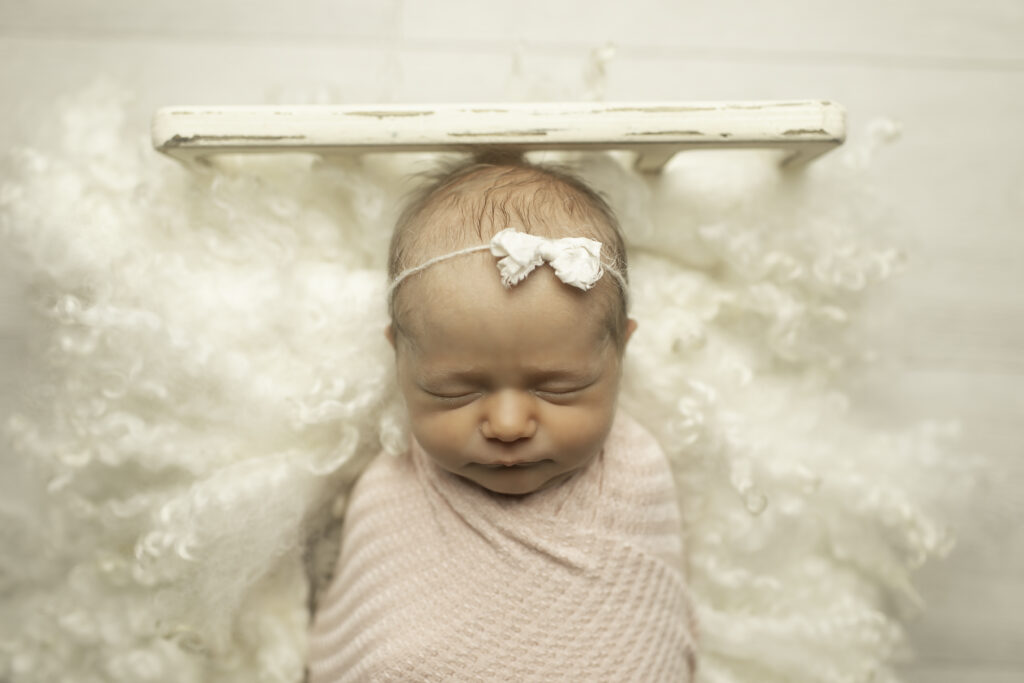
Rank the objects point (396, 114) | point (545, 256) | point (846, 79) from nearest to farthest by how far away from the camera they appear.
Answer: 1. point (545, 256)
2. point (396, 114)
3. point (846, 79)

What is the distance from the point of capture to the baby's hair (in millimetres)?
738

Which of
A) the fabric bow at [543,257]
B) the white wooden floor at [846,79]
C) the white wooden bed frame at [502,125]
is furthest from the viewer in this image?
the white wooden floor at [846,79]

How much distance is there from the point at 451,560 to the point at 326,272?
0.40 metres

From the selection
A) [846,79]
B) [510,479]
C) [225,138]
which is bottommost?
[510,479]

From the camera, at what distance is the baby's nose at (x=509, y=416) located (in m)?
0.71

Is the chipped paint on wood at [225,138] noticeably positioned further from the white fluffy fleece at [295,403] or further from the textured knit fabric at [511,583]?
the textured knit fabric at [511,583]

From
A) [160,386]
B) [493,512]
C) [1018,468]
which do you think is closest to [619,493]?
[493,512]

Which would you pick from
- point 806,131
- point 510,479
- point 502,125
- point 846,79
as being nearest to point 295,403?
point 510,479

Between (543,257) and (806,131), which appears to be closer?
(543,257)

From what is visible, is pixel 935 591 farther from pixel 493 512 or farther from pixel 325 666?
pixel 325 666

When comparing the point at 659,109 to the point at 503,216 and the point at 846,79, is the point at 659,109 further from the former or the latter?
the point at 846,79

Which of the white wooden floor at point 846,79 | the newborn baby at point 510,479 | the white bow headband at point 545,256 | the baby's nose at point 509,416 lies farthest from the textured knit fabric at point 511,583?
the white wooden floor at point 846,79

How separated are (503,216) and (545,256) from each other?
7 cm

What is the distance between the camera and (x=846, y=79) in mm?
1170
